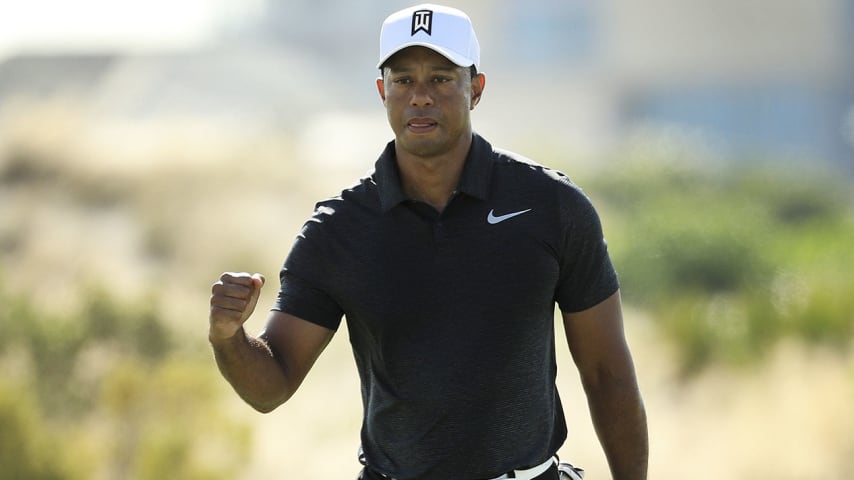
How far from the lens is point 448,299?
3400 mm

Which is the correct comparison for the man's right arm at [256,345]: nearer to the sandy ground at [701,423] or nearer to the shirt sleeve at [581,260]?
the shirt sleeve at [581,260]

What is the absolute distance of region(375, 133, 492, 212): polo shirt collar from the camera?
11.5 feet

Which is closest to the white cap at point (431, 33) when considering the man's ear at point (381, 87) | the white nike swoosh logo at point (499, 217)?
the man's ear at point (381, 87)

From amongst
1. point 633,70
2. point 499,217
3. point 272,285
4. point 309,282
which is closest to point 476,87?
point 499,217

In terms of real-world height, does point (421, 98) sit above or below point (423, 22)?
below

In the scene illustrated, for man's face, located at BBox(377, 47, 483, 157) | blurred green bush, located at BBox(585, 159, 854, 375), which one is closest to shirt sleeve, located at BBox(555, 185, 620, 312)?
man's face, located at BBox(377, 47, 483, 157)

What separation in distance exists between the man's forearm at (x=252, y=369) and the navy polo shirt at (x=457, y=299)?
0.18 metres

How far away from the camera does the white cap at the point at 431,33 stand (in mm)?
3490

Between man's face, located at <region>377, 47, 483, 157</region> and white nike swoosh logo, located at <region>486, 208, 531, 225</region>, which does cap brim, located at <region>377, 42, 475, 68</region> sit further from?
white nike swoosh logo, located at <region>486, 208, 531, 225</region>

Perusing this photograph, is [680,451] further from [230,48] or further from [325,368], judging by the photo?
[230,48]

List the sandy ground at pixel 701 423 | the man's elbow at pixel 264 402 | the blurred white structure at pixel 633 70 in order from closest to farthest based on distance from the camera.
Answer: the man's elbow at pixel 264 402 → the sandy ground at pixel 701 423 → the blurred white structure at pixel 633 70

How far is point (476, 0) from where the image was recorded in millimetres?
47719

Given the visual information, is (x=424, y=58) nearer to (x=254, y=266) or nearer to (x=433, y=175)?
(x=433, y=175)

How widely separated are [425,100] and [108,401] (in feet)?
17.4
